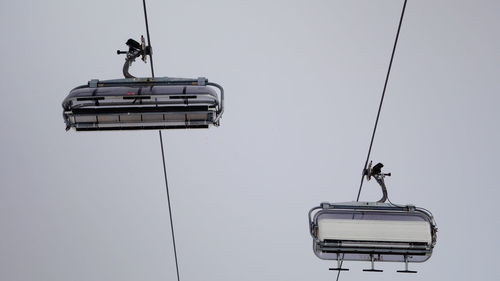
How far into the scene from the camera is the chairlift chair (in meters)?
2.97

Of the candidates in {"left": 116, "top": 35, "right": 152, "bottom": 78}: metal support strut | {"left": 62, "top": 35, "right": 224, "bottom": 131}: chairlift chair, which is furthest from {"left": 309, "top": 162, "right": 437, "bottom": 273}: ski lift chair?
{"left": 116, "top": 35, "right": 152, "bottom": 78}: metal support strut

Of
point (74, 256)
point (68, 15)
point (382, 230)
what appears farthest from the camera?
point (74, 256)

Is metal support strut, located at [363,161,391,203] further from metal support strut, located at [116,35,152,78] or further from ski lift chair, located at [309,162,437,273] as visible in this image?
metal support strut, located at [116,35,152,78]

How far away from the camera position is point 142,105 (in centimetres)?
299

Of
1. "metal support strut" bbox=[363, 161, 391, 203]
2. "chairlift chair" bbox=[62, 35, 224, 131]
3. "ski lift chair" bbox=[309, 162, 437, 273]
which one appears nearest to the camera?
"chairlift chair" bbox=[62, 35, 224, 131]

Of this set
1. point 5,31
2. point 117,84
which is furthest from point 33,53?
point 117,84

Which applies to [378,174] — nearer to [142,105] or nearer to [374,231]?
[374,231]

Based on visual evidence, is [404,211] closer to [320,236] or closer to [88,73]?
[320,236]

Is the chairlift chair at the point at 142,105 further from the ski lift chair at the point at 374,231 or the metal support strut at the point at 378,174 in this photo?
the metal support strut at the point at 378,174

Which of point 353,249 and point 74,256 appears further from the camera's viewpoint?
point 74,256

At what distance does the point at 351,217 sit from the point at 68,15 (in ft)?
10.3

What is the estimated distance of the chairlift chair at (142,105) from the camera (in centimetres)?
297

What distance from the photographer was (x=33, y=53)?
5258 mm

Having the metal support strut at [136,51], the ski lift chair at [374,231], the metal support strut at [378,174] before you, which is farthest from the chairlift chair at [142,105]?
the metal support strut at [378,174]
